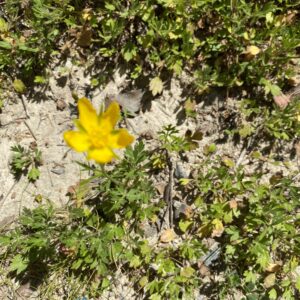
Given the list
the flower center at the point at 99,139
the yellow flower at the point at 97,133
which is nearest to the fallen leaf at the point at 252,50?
the yellow flower at the point at 97,133

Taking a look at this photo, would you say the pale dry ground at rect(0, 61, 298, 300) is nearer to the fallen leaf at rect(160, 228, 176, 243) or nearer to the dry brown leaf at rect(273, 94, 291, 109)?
the dry brown leaf at rect(273, 94, 291, 109)

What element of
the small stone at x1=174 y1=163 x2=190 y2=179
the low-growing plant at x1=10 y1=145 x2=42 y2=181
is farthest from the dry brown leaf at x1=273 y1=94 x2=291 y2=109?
the low-growing plant at x1=10 y1=145 x2=42 y2=181

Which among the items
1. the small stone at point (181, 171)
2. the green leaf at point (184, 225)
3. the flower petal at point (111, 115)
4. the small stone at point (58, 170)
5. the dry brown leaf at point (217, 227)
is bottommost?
the flower petal at point (111, 115)

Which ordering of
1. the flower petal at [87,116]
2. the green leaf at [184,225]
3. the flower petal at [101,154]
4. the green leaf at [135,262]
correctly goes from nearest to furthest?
1. the flower petal at [101,154]
2. the flower petal at [87,116]
3. the green leaf at [135,262]
4. the green leaf at [184,225]

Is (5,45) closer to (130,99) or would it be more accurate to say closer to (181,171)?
(130,99)

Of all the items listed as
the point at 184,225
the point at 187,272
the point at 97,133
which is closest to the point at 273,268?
the point at 187,272

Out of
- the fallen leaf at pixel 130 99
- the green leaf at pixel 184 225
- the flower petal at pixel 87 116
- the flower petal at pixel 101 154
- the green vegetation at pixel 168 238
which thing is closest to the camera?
the flower petal at pixel 101 154

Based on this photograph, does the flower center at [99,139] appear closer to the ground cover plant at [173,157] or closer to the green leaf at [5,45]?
Answer: the ground cover plant at [173,157]

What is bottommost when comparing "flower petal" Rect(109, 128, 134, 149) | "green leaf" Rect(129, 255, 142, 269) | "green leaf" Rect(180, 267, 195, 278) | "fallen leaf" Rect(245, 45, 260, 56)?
"green leaf" Rect(129, 255, 142, 269)
